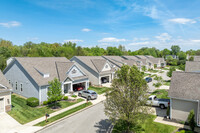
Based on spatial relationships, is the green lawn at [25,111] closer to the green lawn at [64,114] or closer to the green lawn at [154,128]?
the green lawn at [64,114]

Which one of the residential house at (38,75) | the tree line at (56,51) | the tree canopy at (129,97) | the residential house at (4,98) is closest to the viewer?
the tree canopy at (129,97)

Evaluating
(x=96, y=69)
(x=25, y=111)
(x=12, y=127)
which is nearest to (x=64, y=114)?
(x=25, y=111)

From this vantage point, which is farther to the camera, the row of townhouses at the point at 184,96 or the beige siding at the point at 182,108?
the beige siding at the point at 182,108

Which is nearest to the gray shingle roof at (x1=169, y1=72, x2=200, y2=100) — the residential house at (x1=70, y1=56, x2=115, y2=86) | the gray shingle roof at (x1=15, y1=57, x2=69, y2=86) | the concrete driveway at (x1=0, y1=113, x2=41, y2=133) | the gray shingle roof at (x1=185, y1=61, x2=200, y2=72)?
the gray shingle roof at (x1=185, y1=61, x2=200, y2=72)

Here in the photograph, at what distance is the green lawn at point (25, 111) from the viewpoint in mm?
18164

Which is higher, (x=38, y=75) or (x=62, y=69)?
(x=62, y=69)

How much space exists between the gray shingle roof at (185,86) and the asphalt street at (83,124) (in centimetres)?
951

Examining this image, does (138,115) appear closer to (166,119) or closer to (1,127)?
(166,119)

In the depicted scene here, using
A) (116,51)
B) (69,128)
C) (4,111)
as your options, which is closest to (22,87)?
(4,111)

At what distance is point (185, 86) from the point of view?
694 inches

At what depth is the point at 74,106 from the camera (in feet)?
74.6

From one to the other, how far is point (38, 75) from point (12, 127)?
1056cm

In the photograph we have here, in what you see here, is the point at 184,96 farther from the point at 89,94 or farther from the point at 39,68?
the point at 39,68

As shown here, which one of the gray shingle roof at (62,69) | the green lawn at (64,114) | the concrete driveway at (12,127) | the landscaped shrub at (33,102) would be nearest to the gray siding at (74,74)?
the gray shingle roof at (62,69)
